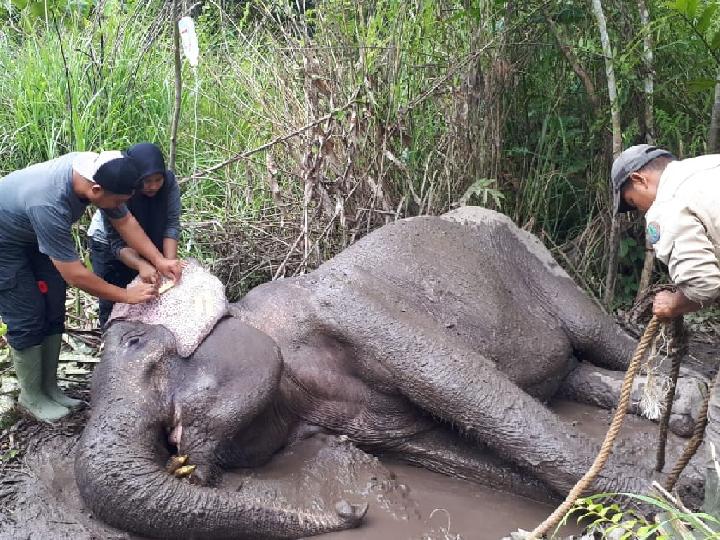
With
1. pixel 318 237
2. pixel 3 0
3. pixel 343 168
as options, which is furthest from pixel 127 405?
pixel 3 0

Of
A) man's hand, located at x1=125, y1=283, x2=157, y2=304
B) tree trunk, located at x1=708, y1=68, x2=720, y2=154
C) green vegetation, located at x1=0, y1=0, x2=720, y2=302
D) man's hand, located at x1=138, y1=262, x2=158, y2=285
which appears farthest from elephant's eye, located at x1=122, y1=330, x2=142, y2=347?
tree trunk, located at x1=708, y1=68, x2=720, y2=154

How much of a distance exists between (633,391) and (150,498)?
227 centimetres

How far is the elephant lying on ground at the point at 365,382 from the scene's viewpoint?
2.60 m

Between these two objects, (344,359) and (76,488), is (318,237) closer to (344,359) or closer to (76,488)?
(344,359)

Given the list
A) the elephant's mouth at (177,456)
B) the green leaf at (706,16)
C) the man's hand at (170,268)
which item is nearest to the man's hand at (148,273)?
the man's hand at (170,268)

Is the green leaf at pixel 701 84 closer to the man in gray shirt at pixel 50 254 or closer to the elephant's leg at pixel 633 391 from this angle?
the elephant's leg at pixel 633 391

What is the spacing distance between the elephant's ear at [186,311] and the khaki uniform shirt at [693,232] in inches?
66.6

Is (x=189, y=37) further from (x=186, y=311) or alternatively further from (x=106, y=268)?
(x=186, y=311)

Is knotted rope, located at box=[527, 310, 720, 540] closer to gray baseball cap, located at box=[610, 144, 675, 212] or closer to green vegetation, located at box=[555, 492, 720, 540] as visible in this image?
green vegetation, located at box=[555, 492, 720, 540]

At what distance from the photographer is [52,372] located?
3.47m

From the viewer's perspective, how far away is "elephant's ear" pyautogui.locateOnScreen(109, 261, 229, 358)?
2996 millimetres

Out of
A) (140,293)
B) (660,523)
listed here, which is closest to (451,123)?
(140,293)

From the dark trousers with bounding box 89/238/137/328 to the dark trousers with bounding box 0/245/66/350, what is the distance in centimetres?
38

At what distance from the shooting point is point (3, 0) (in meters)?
7.34
